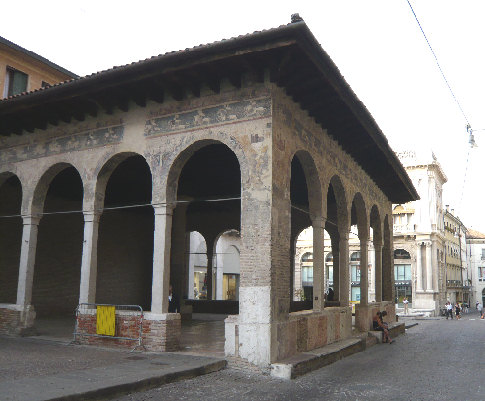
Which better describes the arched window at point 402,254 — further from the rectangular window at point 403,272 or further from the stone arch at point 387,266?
the stone arch at point 387,266

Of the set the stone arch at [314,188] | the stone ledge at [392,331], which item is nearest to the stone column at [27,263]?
the stone arch at [314,188]

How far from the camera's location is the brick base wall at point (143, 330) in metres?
9.28

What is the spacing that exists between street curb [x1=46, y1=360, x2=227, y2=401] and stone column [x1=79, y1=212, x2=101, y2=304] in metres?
3.63

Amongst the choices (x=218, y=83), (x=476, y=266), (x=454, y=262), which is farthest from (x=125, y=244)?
(x=476, y=266)

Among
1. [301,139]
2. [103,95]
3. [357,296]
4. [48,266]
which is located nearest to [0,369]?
[103,95]

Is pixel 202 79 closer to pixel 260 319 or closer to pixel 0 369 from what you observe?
pixel 260 319

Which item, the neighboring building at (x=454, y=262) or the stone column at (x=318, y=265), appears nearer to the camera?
the stone column at (x=318, y=265)

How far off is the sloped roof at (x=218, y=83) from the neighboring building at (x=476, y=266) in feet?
204

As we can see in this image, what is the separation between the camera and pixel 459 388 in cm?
788

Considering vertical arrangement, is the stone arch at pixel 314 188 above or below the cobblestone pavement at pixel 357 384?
above

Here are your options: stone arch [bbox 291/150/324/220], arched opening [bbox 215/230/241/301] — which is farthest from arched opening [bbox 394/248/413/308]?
stone arch [bbox 291/150/324/220]

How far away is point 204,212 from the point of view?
2239cm

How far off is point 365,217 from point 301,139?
20.6ft

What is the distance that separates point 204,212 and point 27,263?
36.8 ft
